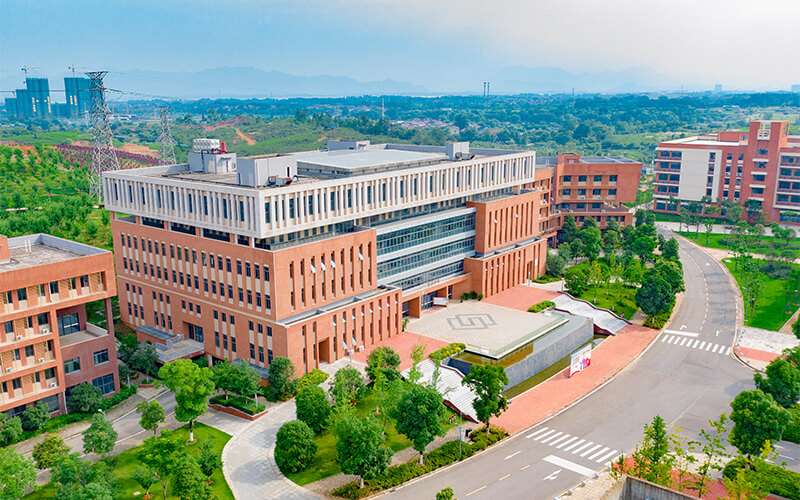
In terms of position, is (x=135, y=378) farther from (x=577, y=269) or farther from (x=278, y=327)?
(x=577, y=269)

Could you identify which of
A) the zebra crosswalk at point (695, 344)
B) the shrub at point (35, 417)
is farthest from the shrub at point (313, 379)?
the zebra crosswalk at point (695, 344)

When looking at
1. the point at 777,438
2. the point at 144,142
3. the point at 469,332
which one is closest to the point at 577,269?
the point at 469,332

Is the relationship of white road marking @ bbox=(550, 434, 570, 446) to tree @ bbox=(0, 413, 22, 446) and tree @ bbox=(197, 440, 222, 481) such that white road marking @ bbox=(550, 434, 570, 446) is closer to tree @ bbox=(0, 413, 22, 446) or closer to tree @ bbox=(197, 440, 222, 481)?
tree @ bbox=(197, 440, 222, 481)

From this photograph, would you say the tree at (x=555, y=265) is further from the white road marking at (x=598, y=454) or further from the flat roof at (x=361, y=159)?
the white road marking at (x=598, y=454)

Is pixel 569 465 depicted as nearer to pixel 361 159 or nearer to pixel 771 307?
pixel 361 159

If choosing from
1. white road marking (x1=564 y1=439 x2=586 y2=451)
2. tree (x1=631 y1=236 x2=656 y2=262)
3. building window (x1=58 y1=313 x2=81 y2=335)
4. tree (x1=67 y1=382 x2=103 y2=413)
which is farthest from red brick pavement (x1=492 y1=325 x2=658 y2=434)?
building window (x1=58 y1=313 x2=81 y2=335)

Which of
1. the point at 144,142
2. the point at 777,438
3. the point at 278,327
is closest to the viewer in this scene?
the point at 777,438
